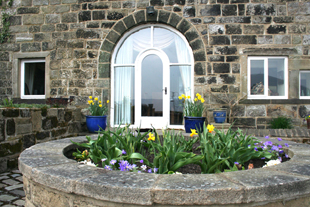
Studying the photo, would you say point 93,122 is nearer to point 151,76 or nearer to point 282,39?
point 151,76

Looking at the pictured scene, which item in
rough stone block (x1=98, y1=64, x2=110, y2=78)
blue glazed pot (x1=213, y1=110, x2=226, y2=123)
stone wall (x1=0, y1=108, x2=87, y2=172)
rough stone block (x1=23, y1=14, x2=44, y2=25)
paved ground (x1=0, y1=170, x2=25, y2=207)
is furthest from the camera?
rough stone block (x1=23, y1=14, x2=44, y2=25)

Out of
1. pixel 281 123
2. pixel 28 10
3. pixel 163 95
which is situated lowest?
pixel 281 123

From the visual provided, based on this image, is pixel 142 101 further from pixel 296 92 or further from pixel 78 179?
pixel 78 179

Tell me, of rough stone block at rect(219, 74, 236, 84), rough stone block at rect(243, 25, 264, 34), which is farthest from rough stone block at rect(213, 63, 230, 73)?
rough stone block at rect(243, 25, 264, 34)

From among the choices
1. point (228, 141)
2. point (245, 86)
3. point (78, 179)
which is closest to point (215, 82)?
point (245, 86)

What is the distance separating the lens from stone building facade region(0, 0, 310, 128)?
5.73 m

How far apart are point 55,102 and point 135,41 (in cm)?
264

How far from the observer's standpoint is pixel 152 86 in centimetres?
632

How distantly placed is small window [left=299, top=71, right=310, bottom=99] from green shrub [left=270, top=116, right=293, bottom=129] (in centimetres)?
90

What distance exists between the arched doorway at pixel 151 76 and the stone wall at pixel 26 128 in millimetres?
1700

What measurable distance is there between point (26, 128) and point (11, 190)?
1394 mm

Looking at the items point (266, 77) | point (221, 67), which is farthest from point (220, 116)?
point (266, 77)

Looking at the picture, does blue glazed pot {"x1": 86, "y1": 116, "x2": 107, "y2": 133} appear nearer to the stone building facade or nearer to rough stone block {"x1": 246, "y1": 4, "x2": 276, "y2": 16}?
the stone building facade

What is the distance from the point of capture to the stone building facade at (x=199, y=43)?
573cm
